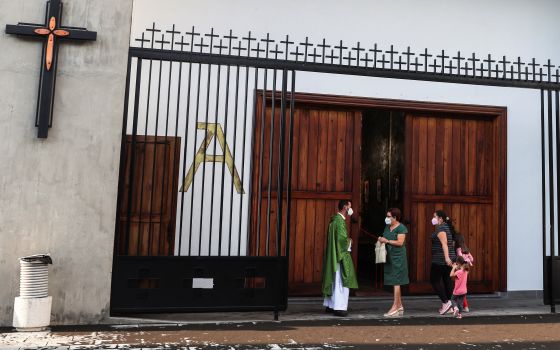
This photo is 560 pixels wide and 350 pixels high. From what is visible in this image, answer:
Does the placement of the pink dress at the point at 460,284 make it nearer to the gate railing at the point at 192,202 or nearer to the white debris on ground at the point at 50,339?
the gate railing at the point at 192,202

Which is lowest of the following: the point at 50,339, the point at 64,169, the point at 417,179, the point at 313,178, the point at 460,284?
the point at 50,339

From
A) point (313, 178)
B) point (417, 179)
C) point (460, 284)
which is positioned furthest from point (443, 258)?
point (313, 178)

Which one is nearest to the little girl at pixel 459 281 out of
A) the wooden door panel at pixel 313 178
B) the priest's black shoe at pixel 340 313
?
the priest's black shoe at pixel 340 313

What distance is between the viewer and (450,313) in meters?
7.20

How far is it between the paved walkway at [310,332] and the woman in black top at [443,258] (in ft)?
1.05

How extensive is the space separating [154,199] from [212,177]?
38.8 inches

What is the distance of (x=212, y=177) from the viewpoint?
6645mm

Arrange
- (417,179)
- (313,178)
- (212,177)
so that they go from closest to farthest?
1. (212,177)
2. (313,178)
3. (417,179)

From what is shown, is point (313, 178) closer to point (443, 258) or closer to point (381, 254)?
point (381, 254)

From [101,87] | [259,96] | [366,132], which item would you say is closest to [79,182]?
[101,87]

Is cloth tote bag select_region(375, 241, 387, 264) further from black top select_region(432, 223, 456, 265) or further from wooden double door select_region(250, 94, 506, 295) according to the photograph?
wooden double door select_region(250, 94, 506, 295)

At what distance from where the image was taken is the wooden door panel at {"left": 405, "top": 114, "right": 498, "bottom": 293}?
352 inches

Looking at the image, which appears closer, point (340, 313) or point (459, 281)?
point (340, 313)

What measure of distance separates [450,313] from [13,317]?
5.85m
